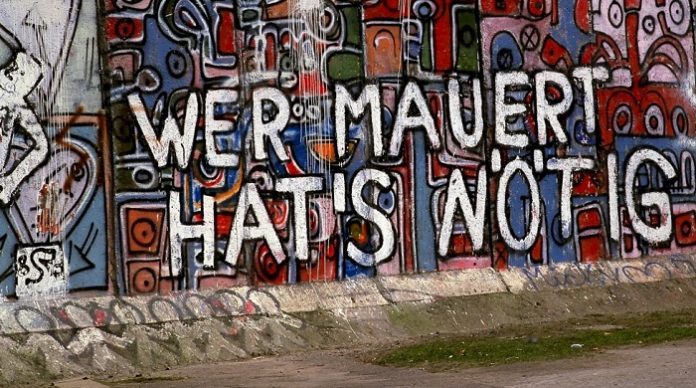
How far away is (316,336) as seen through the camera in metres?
13.1

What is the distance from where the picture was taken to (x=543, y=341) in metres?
12.9

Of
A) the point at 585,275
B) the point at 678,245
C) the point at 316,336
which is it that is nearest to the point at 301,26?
the point at 316,336

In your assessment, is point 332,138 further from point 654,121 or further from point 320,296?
point 654,121

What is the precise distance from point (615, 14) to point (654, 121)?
1453mm

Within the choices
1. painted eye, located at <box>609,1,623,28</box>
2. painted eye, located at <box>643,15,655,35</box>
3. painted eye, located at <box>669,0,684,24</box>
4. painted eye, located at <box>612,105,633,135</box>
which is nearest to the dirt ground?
painted eye, located at <box>612,105,633,135</box>

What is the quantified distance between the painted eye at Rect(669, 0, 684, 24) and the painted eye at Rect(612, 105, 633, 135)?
148 centimetres

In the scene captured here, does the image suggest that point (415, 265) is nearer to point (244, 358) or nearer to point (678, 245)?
point (244, 358)

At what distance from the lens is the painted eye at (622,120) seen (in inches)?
631

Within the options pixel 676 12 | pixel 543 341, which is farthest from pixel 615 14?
pixel 543 341

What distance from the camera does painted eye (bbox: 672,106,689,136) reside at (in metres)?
16.5

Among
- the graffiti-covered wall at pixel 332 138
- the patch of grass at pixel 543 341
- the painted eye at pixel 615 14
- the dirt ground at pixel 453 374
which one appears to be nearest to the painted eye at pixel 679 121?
the graffiti-covered wall at pixel 332 138

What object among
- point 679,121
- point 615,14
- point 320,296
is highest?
point 615,14

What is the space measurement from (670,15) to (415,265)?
16.9 ft

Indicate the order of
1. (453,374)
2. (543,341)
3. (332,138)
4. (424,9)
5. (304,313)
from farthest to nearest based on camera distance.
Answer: (424,9) → (332,138) → (304,313) → (543,341) → (453,374)
